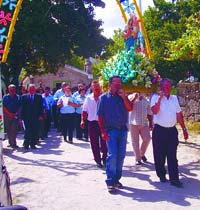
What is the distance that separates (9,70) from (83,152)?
15176mm

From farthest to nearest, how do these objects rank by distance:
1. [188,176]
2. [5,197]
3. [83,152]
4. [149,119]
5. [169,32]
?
1. [169,32]
2. [83,152]
3. [149,119]
4. [188,176]
5. [5,197]

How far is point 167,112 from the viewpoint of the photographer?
7480mm

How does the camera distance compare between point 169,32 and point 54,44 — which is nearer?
point 54,44

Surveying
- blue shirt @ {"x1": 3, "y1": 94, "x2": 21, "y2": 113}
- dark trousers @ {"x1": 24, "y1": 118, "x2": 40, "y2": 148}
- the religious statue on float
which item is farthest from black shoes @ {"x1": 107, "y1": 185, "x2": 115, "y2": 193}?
blue shirt @ {"x1": 3, "y1": 94, "x2": 21, "y2": 113}

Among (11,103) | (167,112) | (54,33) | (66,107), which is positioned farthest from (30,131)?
(54,33)

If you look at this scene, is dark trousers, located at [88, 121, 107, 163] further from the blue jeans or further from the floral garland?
the blue jeans

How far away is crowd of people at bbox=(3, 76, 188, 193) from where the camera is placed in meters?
7.32

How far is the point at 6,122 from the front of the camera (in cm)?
1262

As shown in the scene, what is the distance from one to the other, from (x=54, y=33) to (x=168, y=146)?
16198 mm

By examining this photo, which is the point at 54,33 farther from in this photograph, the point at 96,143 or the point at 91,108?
the point at 96,143

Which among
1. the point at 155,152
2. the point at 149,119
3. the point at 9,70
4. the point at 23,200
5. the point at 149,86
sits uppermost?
the point at 9,70

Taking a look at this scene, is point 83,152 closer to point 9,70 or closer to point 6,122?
point 6,122

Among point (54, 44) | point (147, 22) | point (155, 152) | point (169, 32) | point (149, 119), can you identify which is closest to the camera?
point (155, 152)

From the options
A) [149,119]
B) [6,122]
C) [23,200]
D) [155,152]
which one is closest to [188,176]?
[155,152]
